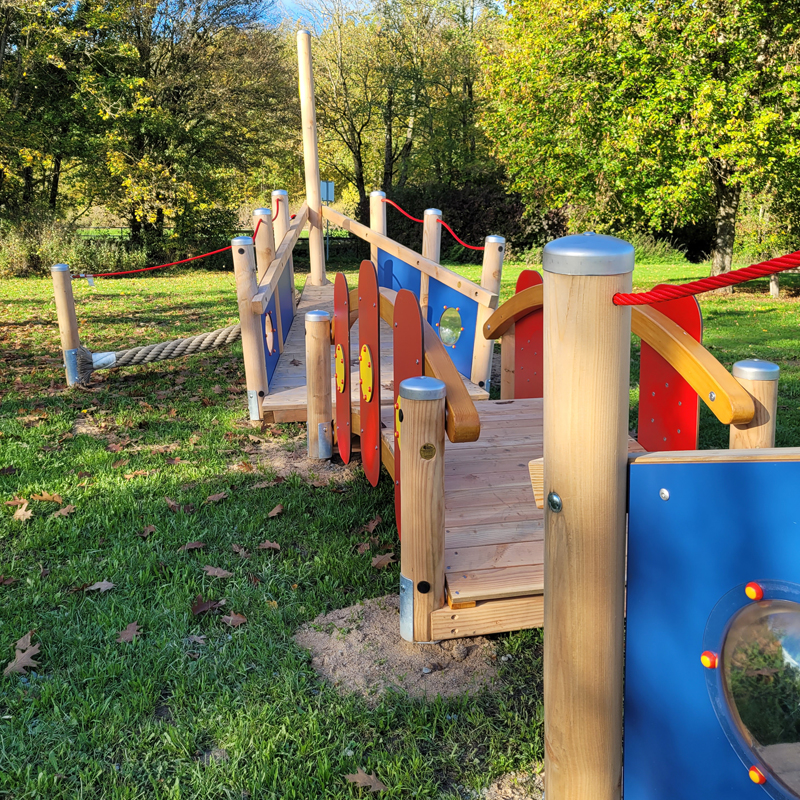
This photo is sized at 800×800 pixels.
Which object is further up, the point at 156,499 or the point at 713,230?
the point at 713,230

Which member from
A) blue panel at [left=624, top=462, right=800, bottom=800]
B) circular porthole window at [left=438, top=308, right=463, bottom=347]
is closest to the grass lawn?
blue panel at [left=624, top=462, right=800, bottom=800]

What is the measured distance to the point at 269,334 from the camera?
6324 millimetres

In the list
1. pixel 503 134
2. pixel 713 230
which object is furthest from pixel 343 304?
pixel 713 230

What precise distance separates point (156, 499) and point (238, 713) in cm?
212

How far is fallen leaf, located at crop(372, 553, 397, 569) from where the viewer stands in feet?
11.9

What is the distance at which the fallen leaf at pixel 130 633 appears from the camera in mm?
3004

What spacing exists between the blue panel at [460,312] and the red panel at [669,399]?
244cm

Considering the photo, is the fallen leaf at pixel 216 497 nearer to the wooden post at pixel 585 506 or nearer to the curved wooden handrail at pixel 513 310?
the curved wooden handrail at pixel 513 310

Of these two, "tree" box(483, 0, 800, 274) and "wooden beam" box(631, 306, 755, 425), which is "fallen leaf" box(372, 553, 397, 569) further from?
"tree" box(483, 0, 800, 274)

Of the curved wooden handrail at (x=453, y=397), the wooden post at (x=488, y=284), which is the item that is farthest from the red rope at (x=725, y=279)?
the wooden post at (x=488, y=284)

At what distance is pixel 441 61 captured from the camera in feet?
94.4

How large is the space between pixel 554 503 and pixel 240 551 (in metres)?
2.56

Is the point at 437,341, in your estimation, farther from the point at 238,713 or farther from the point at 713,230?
the point at 713,230

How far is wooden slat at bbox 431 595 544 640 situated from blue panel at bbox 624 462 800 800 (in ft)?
3.77
